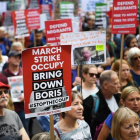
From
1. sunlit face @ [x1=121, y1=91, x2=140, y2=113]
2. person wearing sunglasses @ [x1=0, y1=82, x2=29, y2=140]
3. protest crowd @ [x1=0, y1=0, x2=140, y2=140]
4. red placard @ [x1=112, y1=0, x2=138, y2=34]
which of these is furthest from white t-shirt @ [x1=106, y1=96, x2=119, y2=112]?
red placard @ [x1=112, y1=0, x2=138, y2=34]

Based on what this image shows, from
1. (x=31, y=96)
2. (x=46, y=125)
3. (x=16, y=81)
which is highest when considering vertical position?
(x=31, y=96)

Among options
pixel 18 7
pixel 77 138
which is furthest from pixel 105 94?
pixel 18 7

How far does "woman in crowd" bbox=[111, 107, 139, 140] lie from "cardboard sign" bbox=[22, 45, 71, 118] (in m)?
0.59

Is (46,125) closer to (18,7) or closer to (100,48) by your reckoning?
(100,48)

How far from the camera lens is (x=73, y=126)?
Result: 4.18 m

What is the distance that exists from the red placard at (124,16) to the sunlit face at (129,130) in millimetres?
3491

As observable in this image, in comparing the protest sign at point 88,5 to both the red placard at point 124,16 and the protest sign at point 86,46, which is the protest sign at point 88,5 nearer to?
the red placard at point 124,16

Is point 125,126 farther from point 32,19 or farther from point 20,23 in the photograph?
point 32,19

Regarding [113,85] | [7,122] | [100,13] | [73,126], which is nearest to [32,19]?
[100,13]

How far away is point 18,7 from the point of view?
54.6ft

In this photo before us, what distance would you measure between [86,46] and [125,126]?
2.47 m

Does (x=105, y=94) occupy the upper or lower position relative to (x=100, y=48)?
lower

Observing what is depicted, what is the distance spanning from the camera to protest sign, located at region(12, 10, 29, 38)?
9695 mm

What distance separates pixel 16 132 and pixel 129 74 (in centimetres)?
271
